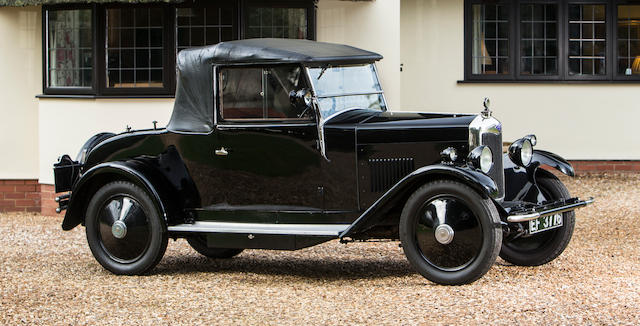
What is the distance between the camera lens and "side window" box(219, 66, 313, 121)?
8.34 m

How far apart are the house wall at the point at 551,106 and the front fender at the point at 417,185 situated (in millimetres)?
8234

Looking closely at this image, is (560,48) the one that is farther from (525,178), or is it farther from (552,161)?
(525,178)

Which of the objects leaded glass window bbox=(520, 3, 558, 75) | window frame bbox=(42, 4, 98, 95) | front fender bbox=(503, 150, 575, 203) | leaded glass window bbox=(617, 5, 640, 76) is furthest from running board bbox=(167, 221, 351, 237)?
leaded glass window bbox=(617, 5, 640, 76)

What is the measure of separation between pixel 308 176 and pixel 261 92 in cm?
78

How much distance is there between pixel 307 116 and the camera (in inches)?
325

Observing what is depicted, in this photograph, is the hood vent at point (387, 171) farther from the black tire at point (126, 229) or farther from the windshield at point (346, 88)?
the black tire at point (126, 229)

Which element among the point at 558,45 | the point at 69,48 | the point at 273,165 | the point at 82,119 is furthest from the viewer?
the point at 558,45

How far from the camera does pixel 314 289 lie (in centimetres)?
786

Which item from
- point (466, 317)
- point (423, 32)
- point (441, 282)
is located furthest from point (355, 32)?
point (466, 317)

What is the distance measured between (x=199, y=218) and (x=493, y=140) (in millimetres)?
2451

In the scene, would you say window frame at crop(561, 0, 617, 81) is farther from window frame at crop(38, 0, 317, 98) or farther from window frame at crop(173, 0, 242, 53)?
window frame at crop(173, 0, 242, 53)

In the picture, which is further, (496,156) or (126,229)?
(126,229)

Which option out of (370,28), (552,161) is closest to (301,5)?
(370,28)

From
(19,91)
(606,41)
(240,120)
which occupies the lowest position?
(240,120)
